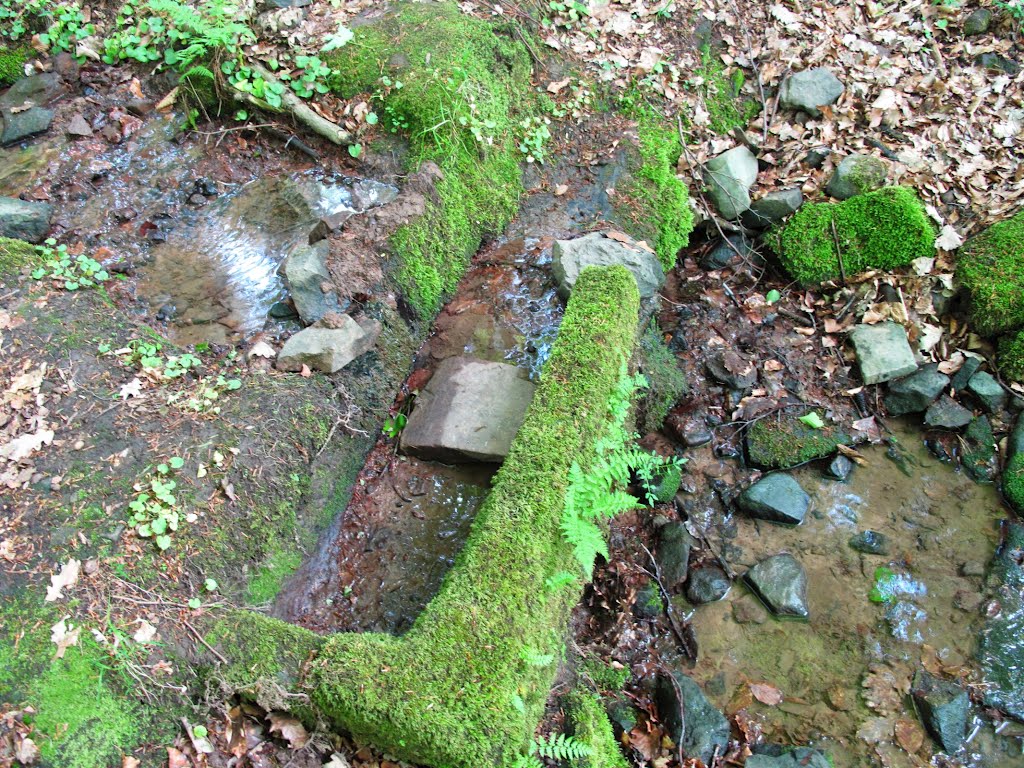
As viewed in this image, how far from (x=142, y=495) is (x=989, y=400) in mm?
6261

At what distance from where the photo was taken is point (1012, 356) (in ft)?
→ 18.2

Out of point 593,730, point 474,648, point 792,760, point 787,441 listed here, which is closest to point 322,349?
point 474,648

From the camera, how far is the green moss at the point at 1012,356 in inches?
217

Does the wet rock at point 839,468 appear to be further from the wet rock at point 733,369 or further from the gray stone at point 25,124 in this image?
the gray stone at point 25,124

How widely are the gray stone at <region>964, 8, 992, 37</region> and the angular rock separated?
6.05m

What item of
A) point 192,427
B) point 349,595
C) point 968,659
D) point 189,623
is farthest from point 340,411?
point 968,659

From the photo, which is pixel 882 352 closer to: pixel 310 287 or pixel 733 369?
pixel 733 369

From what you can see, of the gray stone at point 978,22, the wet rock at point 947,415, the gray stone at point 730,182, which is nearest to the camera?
the wet rock at point 947,415

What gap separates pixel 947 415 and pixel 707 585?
102 inches

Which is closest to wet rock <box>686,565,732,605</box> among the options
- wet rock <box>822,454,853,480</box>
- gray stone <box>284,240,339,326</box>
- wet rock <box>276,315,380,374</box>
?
wet rock <box>822,454,853,480</box>

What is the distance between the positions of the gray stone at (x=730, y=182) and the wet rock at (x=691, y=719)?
426cm

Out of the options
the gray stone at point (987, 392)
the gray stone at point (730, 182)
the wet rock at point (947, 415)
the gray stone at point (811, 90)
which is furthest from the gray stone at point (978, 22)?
the wet rock at point (947, 415)

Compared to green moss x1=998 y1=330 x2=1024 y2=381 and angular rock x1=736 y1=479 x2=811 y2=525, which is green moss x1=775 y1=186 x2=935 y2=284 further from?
angular rock x1=736 y1=479 x2=811 y2=525

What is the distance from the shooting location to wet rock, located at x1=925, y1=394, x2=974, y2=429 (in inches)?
216
